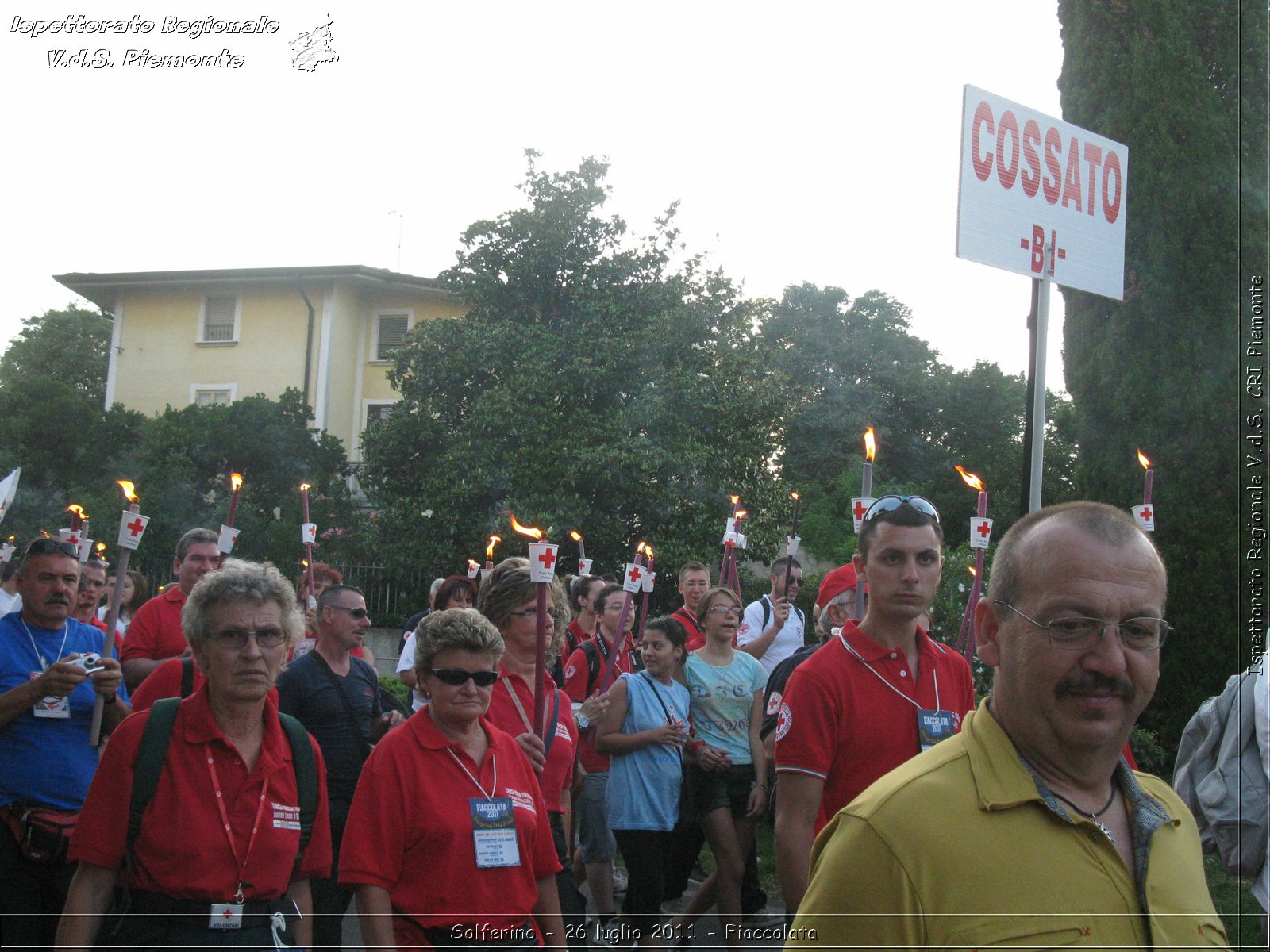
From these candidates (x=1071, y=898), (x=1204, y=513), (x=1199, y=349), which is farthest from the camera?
(x=1199, y=349)

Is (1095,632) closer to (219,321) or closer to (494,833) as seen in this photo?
(494,833)

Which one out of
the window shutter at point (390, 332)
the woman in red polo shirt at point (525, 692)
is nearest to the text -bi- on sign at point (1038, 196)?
the woman in red polo shirt at point (525, 692)

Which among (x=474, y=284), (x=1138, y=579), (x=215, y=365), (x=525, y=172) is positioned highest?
(x=525, y=172)

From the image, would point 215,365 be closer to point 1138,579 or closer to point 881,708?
point 881,708

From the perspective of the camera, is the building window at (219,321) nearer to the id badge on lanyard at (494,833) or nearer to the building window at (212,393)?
the building window at (212,393)

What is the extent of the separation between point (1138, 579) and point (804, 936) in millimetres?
797

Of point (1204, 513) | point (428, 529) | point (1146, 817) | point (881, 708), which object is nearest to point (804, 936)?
point (1146, 817)

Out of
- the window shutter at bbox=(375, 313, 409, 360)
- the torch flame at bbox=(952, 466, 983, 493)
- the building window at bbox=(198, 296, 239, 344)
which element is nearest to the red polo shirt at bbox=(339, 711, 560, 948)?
the torch flame at bbox=(952, 466, 983, 493)

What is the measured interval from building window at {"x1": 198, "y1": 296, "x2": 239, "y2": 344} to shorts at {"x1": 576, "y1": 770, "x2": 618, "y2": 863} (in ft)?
38.4

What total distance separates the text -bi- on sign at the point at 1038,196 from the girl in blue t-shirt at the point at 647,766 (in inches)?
108

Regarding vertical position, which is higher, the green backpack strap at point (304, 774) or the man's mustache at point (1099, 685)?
the man's mustache at point (1099, 685)

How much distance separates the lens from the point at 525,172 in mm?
17531

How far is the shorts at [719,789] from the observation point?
631 centimetres

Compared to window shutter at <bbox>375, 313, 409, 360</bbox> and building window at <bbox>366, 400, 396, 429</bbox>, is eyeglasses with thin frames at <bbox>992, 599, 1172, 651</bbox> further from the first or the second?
window shutter at <bbox>375, 313, 409, 360</bbox>
